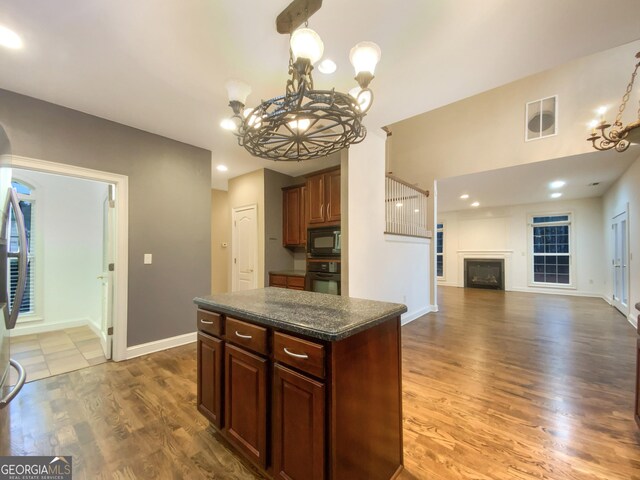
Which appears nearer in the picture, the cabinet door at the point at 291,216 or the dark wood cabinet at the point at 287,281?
the dark wood cabinet at the point at 287,281

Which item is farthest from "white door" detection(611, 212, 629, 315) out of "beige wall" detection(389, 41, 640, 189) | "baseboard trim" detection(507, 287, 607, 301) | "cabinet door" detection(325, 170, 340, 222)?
"cabinet door" detection(325, 170, 340, 222)

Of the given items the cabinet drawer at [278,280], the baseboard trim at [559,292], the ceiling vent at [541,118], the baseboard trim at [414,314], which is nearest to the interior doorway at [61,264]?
the cabinet drawer at [278,280]

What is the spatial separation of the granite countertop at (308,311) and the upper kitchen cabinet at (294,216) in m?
2.71

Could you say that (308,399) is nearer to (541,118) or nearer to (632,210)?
(541,118)

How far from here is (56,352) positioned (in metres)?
3.14

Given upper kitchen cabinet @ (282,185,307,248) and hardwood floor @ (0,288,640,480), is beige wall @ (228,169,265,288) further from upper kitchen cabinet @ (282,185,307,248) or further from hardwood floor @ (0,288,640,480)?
hardwood floor @ (0,288,640,480)

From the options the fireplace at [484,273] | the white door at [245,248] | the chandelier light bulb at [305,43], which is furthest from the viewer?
the fireplace at [484,273]

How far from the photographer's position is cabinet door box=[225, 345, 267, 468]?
136 centimetres

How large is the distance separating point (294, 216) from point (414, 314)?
2690 millimetres

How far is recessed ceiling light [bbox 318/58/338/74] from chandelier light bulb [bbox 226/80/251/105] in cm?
64

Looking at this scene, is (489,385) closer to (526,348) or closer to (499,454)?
(499,454)

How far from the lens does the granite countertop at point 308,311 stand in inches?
45.3

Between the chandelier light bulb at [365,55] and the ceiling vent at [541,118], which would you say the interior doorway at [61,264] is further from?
the ceiling vent at [541,118]

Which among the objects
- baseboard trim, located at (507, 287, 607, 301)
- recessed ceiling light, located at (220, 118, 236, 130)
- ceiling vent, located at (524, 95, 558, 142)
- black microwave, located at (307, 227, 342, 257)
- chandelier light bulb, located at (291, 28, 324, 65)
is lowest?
baseboard trim, located at (507, 287, 607, 301)
